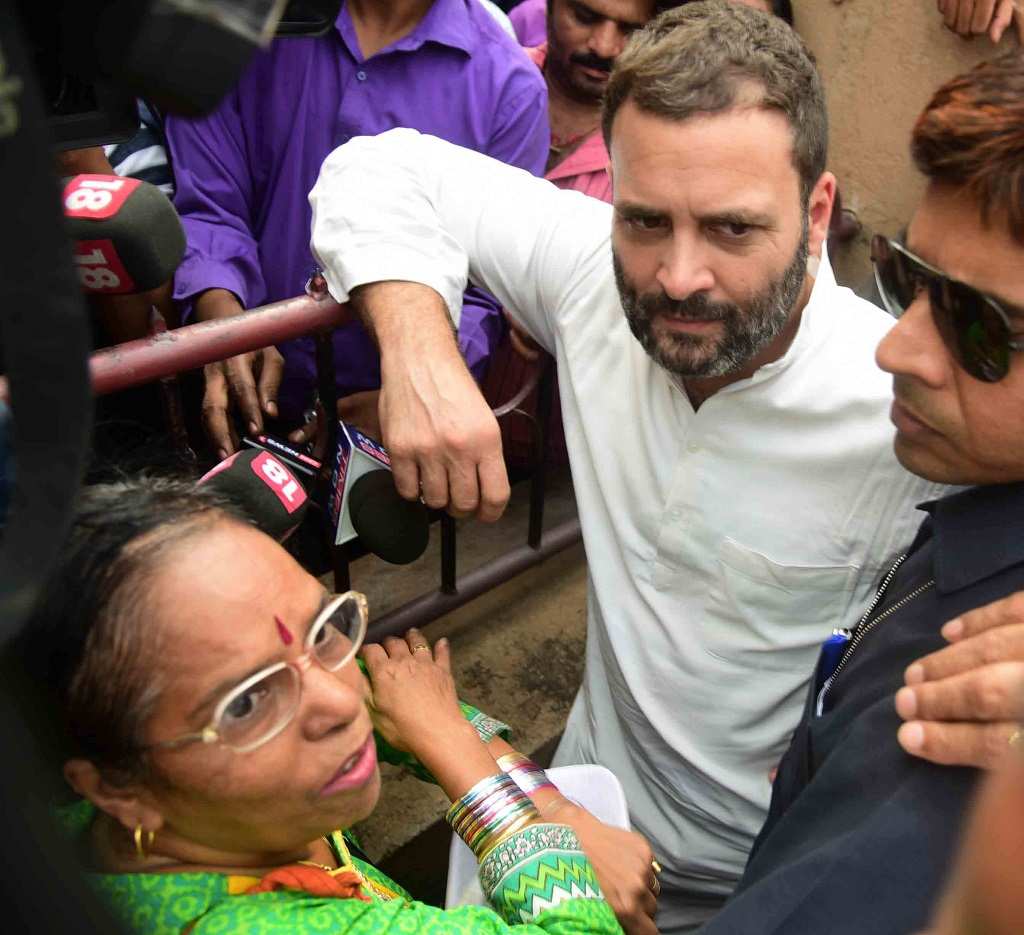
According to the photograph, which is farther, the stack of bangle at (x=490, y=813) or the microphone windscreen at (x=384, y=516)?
the microphone windscreen at (x=384, y=516)

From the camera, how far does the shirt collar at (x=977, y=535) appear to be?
128cm

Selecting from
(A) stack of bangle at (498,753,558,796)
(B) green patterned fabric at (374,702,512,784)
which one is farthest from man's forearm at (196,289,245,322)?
(A) stack of bangle at (498,753,558,796)

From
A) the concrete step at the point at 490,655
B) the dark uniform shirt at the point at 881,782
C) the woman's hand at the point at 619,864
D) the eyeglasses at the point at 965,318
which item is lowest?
the concrete step at the point at 490,655

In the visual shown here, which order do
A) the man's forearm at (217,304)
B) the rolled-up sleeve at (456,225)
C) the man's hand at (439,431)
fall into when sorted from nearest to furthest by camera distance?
the man's hand at (439,431) → the rolled-up sleeve at (456,225) → the man's forearm at (217,304)

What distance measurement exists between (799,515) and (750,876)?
80 centimetres

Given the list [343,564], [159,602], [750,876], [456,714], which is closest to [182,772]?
[159,602]

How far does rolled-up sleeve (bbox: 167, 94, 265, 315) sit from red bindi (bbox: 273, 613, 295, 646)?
1.61 m

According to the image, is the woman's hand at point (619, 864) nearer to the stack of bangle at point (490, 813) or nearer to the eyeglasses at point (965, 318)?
the stack of bangle at point (490, 813)

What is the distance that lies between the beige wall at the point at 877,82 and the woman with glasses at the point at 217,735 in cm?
317

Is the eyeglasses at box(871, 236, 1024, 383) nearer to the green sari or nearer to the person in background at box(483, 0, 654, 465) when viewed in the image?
the green sari

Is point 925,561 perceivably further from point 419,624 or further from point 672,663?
point 419,624

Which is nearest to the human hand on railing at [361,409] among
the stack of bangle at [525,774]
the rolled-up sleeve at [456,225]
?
the rolled-up sleeve at [456,225]

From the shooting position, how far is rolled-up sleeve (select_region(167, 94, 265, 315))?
2.63m

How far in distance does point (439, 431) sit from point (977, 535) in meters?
0.89
